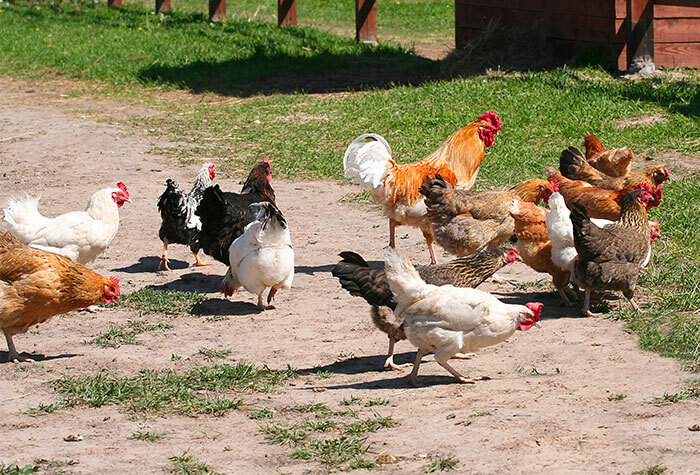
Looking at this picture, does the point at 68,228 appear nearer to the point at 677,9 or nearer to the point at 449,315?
the point at 449,315

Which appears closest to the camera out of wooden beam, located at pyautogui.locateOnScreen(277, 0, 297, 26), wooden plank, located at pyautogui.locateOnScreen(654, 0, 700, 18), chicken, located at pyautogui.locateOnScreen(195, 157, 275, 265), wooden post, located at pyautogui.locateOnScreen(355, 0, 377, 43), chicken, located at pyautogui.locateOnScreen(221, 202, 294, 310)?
chicken, located at pyautogui.locateOnScreen(221, 202, 294, 310)

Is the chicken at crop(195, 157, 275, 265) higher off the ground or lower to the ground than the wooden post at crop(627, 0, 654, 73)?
lower

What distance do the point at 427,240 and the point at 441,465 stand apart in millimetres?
4066

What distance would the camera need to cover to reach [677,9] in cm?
1363

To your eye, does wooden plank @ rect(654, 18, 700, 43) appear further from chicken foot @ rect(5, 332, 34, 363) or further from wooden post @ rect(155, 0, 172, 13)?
wooden post @ rect(155, 0, 172, 13)

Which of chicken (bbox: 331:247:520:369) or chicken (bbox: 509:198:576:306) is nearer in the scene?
chicken (bbox: 331:247:520:369)

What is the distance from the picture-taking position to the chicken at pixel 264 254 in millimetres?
6758

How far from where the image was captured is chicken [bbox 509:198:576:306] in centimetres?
683

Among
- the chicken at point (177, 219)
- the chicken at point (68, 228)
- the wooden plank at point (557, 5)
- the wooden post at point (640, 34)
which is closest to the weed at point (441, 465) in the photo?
the chicken at point (68, 228)

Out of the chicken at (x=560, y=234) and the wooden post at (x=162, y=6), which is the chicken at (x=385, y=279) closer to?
the chicken at (x=560, y=234)

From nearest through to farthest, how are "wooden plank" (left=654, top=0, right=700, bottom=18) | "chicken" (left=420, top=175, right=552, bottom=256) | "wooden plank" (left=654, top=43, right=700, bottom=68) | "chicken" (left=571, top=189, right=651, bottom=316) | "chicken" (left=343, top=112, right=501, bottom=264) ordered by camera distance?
"chicken" (left=571, top=189, right=651, bottom=316), "chicken" (left=420, top=175, right=552, bottom=256), "chicken" (left=343, top=112, right=501, bottom=264), "wooden plank" (left=654, top=0, right=700, bottom=18), "wooden plank" (left=654, top=43, right=700, bottom=68)

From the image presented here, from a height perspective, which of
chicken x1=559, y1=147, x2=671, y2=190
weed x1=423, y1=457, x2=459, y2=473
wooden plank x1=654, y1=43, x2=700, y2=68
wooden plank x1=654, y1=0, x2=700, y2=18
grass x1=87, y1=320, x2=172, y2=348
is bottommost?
grass x1=87, y1=320, x2=172, y2=348

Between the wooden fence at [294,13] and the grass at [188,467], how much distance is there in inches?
642

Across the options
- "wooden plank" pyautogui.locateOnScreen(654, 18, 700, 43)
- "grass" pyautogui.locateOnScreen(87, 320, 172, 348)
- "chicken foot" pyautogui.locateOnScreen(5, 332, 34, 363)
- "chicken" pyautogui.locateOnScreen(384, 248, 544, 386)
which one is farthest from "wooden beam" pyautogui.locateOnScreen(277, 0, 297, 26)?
"chicken" pyautogui.locateOnScreen(384, 248, 544, 386)
